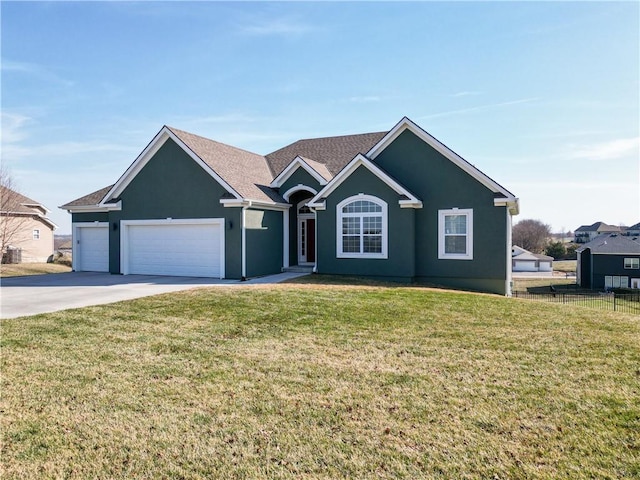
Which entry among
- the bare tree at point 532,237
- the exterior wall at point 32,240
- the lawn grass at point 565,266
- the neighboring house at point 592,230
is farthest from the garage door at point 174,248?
the neighboring house at point 592,230

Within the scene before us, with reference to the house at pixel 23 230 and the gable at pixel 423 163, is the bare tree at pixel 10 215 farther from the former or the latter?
the gable at pixel 423 163

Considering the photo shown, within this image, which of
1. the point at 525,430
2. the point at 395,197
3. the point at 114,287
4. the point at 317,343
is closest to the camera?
the point at 525,430

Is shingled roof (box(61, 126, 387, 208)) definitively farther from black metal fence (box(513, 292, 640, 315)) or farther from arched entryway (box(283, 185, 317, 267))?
black metal fence (box(513, 292, 640, 315))

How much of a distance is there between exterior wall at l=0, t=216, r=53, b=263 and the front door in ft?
87.5

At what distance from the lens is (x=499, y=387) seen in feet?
19.4

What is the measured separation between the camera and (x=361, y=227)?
17.7 m

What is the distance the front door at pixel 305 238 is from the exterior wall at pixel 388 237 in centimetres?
337

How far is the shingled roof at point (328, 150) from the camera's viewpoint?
896 inches

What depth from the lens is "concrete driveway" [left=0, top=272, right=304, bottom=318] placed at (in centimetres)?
1154

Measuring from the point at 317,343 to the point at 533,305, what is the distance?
7.79 metres

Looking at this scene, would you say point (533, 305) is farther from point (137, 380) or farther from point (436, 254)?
point (137, 380)

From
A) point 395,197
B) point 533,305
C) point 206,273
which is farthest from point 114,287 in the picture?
point 533,305

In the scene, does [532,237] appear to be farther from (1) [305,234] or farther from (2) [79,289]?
(2) [79,289]

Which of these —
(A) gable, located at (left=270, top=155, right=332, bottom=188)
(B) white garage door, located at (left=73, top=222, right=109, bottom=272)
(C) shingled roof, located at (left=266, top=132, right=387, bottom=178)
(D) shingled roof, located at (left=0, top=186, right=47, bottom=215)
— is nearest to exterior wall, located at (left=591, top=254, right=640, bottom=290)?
(C) shingled roof, located at (left=266, top=132, right=387, bottom=178)
